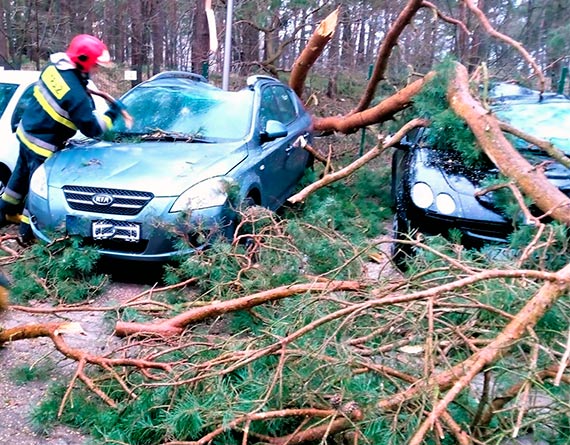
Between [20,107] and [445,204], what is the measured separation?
496 centimetres

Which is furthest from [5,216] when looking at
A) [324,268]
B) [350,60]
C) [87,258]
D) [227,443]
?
[350,60]

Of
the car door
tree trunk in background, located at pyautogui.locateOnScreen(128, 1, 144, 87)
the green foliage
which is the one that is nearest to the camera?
the green foliage

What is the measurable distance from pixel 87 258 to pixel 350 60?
11.7 metres

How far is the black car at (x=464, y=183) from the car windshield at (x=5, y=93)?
15.7ft

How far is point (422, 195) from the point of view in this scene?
5512 mm

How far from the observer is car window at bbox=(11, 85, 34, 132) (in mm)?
7152

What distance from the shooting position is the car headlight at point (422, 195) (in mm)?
5445

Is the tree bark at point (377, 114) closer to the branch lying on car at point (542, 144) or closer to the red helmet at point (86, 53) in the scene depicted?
the branch lying on car at point (542, 144)

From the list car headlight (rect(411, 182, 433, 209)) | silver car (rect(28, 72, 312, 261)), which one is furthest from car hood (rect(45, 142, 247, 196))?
car headlight (rect(411, 182, 433, 209))

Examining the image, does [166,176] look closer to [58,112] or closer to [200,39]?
[58,112]

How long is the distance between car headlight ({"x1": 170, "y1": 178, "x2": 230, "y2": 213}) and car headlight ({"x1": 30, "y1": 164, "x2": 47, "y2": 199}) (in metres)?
1.23

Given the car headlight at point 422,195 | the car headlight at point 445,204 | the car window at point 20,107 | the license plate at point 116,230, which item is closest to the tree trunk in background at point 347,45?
the car window at point 20,107

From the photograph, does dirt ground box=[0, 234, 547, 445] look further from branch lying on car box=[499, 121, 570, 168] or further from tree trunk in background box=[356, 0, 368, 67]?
tree trunk in background box=[356, 0, 368, 67]

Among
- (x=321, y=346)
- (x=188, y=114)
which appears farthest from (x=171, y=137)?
(x=321, y=346)
